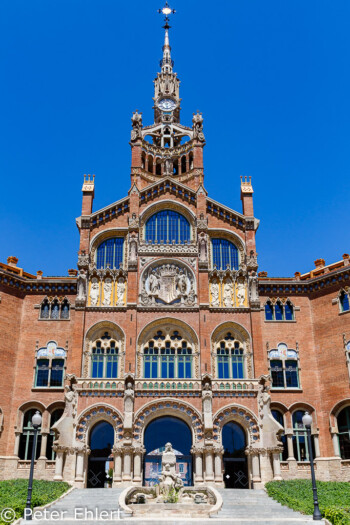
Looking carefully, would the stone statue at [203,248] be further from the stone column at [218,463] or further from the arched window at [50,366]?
the stone column at [218,463]

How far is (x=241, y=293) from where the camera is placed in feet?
142

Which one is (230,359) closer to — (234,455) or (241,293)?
(241,293)

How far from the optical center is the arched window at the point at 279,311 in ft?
146

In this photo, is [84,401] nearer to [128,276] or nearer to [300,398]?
[128,276]

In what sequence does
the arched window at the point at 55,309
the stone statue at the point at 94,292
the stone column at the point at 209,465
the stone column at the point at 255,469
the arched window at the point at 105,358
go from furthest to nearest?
the arched window at the point at 55,309
the stone statue at the point at 94,292
the arched window at the point at 105,358
the stone column at the point at 255,469
the stone column at the point at 209,465

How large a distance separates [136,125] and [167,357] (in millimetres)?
22017

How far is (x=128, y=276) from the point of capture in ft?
140

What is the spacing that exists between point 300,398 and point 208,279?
1144 cm

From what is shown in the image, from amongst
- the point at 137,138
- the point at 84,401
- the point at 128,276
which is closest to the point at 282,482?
the point at 84,401

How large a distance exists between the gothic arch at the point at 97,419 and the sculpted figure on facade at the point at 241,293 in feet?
41.6

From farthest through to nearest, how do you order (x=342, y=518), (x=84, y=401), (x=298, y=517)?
(x=84, y=401)
(x=298, y=517)
(x=342, y=518)

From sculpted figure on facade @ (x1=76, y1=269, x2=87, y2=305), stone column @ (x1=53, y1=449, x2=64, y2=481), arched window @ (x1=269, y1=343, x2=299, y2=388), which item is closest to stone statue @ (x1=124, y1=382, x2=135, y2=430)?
stone column @ (x1=53, y1=449, x2=64, y2=481)

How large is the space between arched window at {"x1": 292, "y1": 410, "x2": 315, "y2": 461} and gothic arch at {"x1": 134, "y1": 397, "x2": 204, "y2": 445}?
318 inches

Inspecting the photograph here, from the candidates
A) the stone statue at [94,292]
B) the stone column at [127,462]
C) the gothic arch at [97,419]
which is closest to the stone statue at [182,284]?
the stone statue at [94,292]
